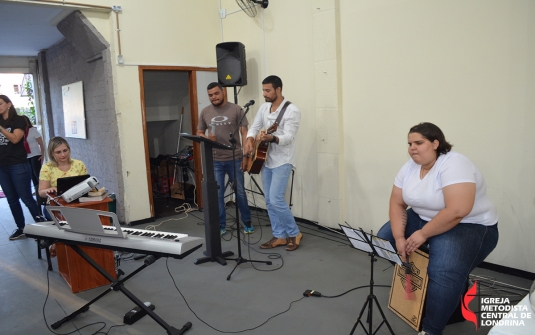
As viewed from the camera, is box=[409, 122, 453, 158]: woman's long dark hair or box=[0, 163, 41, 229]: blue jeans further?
box=[0, 163, 41, 229]: blue jeans

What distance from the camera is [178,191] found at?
5.91 meters

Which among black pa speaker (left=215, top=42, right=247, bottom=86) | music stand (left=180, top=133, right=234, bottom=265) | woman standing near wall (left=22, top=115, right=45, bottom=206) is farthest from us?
woman standing near wall (left=22, top=115, right=45, bottom=206)

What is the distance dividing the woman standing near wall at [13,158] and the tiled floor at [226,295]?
0.64m

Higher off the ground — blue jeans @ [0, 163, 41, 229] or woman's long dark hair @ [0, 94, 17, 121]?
woman's long dark hair @ [0, 94, 17, 121]

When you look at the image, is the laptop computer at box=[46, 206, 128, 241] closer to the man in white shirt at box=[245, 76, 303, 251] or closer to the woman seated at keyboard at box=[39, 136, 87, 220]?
the woman seated at keyboard at box=[39, 136, 87, 220]

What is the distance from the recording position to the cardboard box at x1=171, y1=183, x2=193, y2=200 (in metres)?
5.84

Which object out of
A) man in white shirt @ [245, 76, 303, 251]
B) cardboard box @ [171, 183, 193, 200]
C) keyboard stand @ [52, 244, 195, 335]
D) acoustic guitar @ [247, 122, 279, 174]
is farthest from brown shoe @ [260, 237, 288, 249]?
cardboard box @ [171, 183, 193, 200]

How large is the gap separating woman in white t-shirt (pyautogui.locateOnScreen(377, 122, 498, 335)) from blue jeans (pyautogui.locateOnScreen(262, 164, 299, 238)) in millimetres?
1355

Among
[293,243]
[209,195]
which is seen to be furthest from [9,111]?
[293,243]

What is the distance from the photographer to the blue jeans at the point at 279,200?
353cm

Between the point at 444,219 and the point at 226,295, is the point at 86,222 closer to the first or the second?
the point at 226,295

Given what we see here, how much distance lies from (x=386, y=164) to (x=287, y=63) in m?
1.61

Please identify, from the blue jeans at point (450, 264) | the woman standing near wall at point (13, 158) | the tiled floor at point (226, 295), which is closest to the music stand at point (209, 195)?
the tiled floor at point (226, 295)

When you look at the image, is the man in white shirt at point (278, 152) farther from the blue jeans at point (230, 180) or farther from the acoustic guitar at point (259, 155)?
Result: the blue jeans at point (230, 180)
